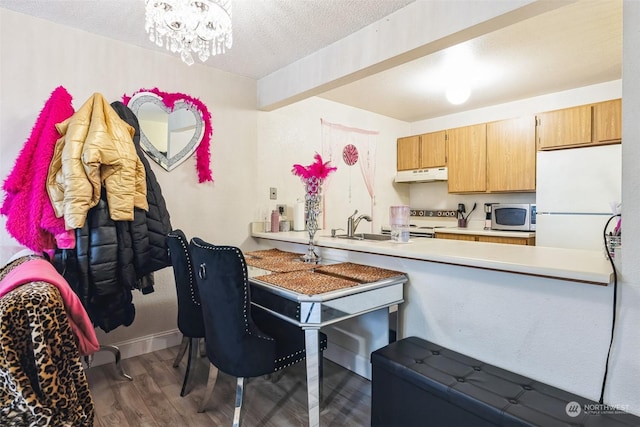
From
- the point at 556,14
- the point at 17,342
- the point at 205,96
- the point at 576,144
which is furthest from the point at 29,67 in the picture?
the point at 576,144

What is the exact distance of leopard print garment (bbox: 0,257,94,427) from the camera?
3.31ft

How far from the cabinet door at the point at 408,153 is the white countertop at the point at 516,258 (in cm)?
252

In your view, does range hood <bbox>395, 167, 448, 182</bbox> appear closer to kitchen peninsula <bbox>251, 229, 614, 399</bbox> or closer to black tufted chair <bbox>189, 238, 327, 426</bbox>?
kitchen peninsula <bbox>251, 229, 614, 399</bbox>

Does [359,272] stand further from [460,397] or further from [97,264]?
[97,264]

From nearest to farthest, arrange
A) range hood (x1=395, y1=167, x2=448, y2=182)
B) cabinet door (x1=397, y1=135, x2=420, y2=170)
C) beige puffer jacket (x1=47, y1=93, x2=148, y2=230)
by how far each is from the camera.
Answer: beige puffer jacket (x1=47, y1=93, x2=148, y2=230) → range hood (x1=395, y1=167, x2=448, y2=182) → cabinet door (x1=397, y1=135, x2=420, y2=170)

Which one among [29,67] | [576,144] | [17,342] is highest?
[29,67]

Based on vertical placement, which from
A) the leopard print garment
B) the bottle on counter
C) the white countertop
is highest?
the bottle on counter

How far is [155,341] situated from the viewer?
105 inches

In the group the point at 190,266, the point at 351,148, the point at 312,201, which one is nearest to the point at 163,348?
the point at 190,266

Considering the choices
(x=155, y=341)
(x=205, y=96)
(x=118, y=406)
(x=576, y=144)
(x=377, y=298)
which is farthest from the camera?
(x=576, y=144)

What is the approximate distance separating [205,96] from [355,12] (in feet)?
4.85

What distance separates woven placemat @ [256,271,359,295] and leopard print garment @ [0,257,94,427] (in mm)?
877

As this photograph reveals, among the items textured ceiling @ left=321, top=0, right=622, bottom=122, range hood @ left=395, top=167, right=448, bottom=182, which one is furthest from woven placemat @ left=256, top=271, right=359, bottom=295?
range hood @ left=395, top=167, right=448, bottom=182

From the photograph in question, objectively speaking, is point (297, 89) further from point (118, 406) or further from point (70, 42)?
point (118, 406)
